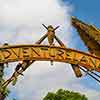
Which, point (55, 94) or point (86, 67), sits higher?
point (55, 94)

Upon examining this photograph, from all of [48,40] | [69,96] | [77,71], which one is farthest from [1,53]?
[69,96]

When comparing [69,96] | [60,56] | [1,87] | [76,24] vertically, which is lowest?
[1,87]

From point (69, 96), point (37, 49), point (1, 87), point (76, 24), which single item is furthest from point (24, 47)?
point (69, 96)

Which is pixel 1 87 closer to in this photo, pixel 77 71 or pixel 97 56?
pixel 77 71

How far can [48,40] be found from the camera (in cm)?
1706

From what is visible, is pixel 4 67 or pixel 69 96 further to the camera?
pixel 69 96

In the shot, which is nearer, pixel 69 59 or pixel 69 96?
pixel 69 59

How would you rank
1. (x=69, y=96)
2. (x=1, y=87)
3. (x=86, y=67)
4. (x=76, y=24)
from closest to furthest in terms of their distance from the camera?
(x=1, y=87) → (x=86, y=67) → (x=76, y=24) → (x=69, y=96)

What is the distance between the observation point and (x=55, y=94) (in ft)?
193

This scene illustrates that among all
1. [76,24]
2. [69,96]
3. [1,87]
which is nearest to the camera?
[1,87]

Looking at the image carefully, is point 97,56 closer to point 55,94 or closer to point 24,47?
point 24,47

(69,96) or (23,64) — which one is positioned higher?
(69,96)

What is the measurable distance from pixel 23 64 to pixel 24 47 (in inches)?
25.7

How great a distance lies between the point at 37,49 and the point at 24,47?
50 cm
